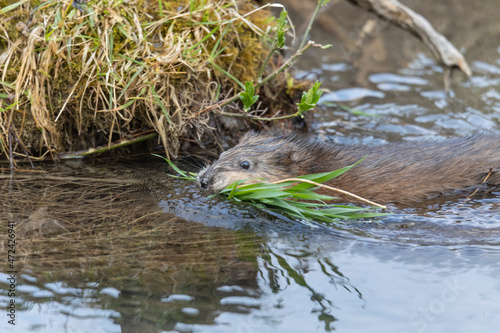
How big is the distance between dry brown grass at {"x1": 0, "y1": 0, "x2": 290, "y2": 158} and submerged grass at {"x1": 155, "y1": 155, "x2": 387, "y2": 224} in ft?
3.61

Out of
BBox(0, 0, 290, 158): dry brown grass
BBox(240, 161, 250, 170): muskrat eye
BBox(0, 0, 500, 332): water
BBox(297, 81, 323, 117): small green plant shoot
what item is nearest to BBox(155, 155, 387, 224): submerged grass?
BBox(0, 0, 500, 332): water

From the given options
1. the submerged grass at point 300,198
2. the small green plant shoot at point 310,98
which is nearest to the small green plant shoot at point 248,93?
the small green plant shoot at point 310,98

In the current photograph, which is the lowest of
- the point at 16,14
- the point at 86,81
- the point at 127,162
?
the point at 127,162

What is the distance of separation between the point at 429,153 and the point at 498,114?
9.65 feet

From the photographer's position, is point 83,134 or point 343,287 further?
point 83,134

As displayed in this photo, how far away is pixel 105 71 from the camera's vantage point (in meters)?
5.04

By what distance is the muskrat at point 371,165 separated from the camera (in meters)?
4.94

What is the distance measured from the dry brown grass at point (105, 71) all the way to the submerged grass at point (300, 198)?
110cm

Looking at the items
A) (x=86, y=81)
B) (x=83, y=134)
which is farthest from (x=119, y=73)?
(x=83, y=134)

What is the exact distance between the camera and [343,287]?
11.8ft

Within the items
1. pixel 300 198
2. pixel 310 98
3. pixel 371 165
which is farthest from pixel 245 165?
pixel 371 165

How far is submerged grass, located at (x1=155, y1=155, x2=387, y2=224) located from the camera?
14.2 feet

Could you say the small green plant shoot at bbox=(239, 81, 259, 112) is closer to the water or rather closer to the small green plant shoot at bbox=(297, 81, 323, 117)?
the small green plant shoot at bbox=(297, 81, 323, 117)

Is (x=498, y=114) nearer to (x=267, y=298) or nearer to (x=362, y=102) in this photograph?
(x=362, y=102)
